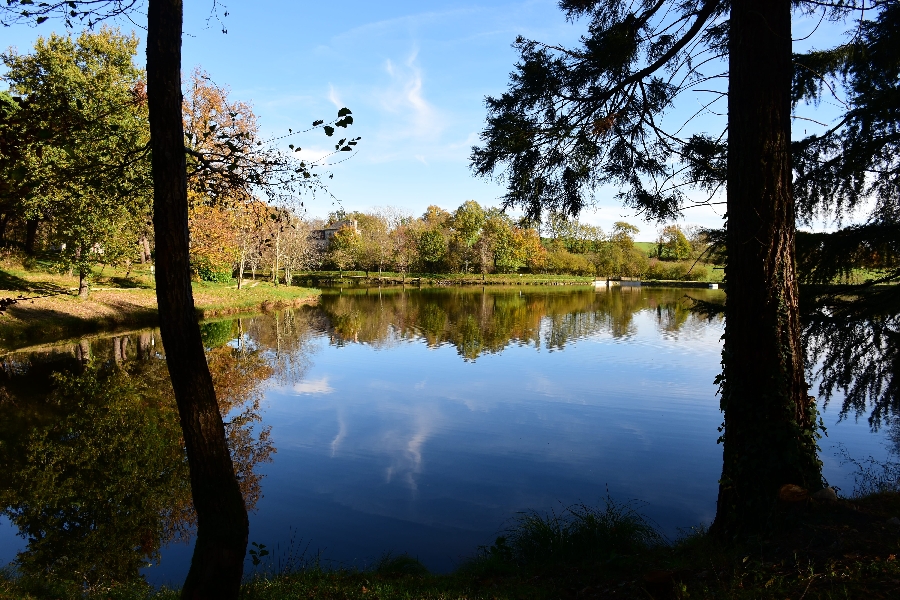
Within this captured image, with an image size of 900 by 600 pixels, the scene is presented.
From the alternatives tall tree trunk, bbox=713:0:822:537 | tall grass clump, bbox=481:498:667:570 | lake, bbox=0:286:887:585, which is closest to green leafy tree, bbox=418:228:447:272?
lake, bbox=0:286:887:585

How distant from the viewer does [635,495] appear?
23.6 feet

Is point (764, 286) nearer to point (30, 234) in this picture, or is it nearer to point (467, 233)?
point (30, 234)

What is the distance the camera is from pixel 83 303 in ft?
68.3

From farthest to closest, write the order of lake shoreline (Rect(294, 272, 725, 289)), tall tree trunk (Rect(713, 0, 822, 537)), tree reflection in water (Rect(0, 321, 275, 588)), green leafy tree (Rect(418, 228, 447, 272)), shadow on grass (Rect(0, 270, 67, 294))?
1. green leafy tree (Rect(418, 228, 447, 272))
2. lake shoreline (Rect(294, 272, 725, 289))
3. shadow on grass (Rect(0, 270, 67, 294))
4. tree reflection in water (Rect(0, 321, 275, 588))
5. tall tree trunk (Rect(713, 0, 822, 537))

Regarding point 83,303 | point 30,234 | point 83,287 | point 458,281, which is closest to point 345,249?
point 458,281

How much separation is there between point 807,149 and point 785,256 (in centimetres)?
305

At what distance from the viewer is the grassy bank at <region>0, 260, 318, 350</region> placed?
17.8 m

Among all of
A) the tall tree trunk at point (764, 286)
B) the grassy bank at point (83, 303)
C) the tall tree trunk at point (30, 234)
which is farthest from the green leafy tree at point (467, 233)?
the tall tree trunk at point (764, 286)

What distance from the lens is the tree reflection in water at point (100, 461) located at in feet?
19.0

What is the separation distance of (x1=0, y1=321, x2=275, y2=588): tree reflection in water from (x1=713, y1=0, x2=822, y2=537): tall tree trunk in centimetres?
580

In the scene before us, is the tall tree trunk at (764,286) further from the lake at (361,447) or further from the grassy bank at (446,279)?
the grassy bank at (446,279)

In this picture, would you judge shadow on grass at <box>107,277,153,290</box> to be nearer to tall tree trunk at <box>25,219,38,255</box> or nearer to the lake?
tall tree trunk at <box>25,219,38,255</box>

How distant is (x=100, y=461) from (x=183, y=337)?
576 centimetres

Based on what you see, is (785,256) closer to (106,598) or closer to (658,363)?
(106,598)
